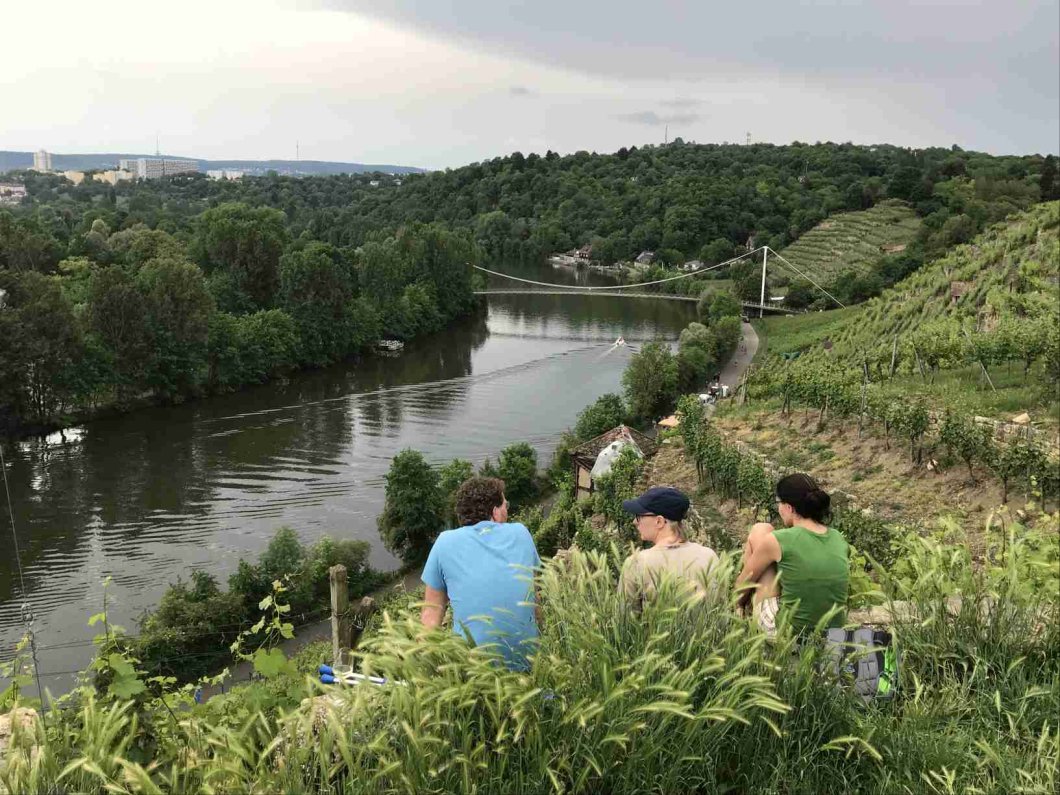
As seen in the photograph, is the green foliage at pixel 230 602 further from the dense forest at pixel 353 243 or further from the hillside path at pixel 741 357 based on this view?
the hillside path at pixel 741 357

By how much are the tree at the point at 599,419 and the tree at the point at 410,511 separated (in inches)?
273

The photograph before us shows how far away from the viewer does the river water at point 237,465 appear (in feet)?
51.9

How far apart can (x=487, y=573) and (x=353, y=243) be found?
253ft

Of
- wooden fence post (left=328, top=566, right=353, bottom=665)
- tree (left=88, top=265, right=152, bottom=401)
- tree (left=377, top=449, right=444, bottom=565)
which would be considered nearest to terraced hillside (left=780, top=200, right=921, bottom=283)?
tree (left=88, top=265, right=152, bottom=401)

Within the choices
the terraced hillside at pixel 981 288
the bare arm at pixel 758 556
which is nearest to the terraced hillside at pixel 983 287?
the terraced hillside at pixel 981 288

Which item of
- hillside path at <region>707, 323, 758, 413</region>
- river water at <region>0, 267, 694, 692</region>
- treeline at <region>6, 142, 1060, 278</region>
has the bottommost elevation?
river water at <region>0, 267, 694, 692</region>

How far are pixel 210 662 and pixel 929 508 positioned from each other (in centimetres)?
1042

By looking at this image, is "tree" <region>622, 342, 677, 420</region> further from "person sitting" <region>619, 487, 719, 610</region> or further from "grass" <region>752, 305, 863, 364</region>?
"person sitting" <region>619, 487, 719, 610</region>

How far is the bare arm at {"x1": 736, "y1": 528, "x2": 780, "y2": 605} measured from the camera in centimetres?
310

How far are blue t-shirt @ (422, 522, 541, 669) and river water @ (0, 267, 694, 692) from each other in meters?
11.8

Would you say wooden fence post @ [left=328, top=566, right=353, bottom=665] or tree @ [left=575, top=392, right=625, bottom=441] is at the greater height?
wooden fence post @ [left=328, top=566, right=353, bottom=665]

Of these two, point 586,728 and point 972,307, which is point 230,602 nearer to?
Result: point 586,728

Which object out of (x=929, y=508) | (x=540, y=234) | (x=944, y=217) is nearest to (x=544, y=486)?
(x=929, y=508)

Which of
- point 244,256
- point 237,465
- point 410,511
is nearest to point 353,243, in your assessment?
point 244,256
